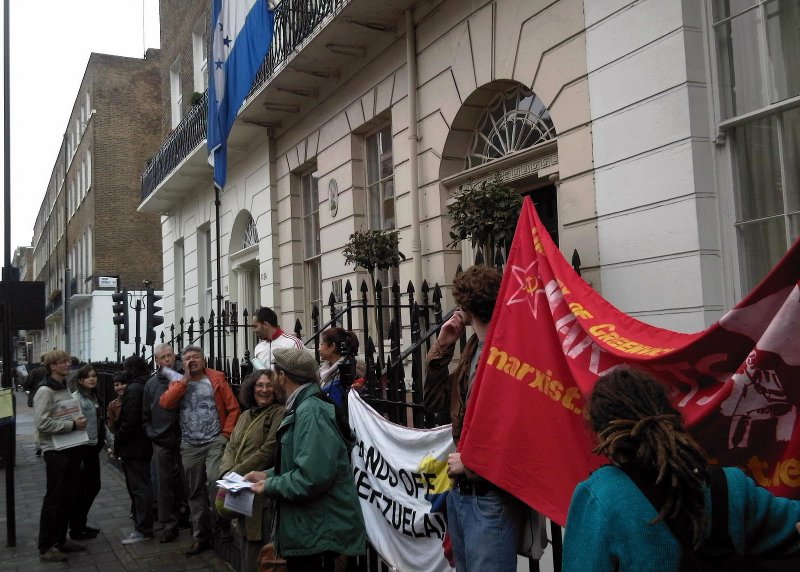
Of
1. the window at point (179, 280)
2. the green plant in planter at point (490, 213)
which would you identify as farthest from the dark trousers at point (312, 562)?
the window at point (179, 280)

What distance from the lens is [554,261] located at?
11.4ft

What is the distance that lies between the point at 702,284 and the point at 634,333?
3049 mm

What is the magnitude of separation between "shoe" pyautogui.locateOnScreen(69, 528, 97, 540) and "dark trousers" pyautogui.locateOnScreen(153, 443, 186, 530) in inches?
34.3

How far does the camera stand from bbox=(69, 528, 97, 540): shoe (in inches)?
297

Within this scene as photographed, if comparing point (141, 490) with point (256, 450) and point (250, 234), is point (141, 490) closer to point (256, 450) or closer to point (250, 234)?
point (256, 450)

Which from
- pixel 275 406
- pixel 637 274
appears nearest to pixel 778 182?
pixel 637 274

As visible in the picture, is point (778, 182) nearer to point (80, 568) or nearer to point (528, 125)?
point (528, 125)

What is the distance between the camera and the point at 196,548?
6.82 m

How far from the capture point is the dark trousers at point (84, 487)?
7496 mm

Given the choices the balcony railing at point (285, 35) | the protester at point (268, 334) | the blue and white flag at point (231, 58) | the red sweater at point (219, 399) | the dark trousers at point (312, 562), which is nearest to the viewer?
the dark trousers at point (312, 562)

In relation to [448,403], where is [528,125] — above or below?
above

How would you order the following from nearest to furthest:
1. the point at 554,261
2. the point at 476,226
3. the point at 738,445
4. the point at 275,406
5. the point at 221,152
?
the point at 738,445 → the point at 554,261 → the point at 275,406 → the point at 476,226 → the point at 221,152

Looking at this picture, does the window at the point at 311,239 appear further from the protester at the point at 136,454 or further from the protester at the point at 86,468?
the protester at the point at 136,454

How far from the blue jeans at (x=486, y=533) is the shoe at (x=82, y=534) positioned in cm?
571
